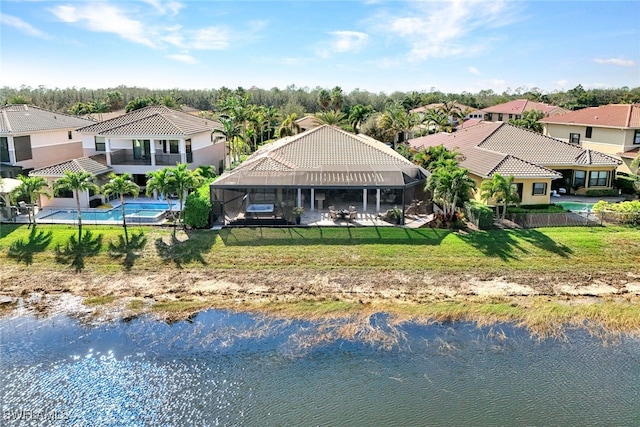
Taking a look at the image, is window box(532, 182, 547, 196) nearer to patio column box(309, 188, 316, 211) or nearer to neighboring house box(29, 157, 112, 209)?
patio column box(309, 188, 316, 211)

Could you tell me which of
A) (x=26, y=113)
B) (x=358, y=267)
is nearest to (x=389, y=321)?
(x=358, y=267)

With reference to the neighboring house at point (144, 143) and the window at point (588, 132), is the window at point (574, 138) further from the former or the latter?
the neighboring house at point (144, 143)

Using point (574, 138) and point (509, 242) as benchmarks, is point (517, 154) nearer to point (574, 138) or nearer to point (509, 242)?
point (509, 242)

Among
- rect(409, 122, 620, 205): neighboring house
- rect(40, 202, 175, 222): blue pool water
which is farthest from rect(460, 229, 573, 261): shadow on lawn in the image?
rect(40, 202, 175, 222): blue pool water

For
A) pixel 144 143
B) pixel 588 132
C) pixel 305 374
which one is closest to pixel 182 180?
pixel 144 143

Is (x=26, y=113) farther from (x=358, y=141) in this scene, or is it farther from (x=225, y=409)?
(x=225, y=409)
